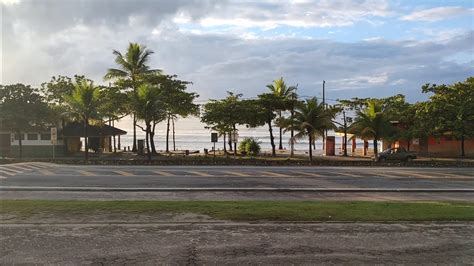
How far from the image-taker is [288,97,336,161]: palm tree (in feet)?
127

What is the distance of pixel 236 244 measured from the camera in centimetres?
900

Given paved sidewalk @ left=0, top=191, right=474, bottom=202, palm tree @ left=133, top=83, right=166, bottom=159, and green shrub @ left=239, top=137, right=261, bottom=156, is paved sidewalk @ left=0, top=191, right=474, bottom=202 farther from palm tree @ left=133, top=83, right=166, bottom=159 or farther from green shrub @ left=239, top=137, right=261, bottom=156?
green shrub @ left=239, top=137, right=261, bottom=156

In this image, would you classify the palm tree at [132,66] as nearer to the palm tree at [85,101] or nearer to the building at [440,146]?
the palm tree at [85,101]

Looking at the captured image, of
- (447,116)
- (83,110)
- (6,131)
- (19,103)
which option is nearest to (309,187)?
(83,110)

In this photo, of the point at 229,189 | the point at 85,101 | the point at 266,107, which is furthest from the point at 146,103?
the point at 229,189

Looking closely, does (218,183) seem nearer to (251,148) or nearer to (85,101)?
(85,101)

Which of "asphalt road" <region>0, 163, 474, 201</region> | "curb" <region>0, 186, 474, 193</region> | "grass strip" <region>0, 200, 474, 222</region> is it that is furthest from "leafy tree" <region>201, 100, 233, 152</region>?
"grass strip" <region>0, 200, 474, 222</region>

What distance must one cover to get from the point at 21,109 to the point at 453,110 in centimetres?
3680

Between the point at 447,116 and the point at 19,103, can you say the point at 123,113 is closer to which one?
the point at 19,103

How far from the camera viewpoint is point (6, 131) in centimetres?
4528

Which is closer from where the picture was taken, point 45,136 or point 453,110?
point 453,110

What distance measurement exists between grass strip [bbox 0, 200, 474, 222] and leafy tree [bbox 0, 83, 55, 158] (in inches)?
1219

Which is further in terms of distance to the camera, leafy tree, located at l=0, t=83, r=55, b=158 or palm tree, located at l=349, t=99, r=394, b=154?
palm tree, located at l=349, t=99, r=394, b=154

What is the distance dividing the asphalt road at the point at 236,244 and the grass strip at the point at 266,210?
0.86 metres
